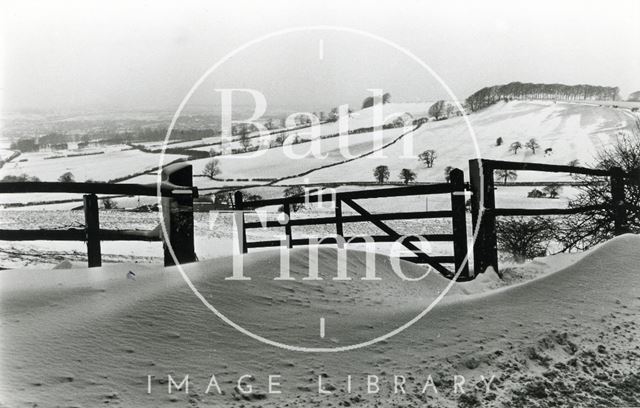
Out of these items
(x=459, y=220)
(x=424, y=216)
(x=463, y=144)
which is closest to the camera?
(x=459, y=220)

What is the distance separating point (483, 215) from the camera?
5.23 m

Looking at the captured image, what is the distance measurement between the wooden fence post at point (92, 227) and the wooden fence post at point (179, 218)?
61 centimetres

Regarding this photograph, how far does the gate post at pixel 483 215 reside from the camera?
5227mm

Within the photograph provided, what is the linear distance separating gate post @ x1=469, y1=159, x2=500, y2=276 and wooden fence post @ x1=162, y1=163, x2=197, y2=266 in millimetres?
2927

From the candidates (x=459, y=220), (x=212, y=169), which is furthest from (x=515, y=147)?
(x=459, y=220)

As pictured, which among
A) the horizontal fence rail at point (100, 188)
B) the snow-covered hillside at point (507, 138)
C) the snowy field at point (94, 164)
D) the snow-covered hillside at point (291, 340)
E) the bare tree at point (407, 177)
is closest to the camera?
the snow-covered hillside at point (291, 340)

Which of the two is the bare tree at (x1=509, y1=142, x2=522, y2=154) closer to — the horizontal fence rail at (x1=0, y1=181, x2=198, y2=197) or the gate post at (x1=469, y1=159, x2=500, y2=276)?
the gate post at (x1=469, y1=159, x2=500, y2=276)

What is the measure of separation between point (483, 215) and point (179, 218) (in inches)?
121

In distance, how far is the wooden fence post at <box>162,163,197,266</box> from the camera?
13.6 ft

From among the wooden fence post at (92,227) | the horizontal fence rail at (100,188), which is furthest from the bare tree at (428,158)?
the wooden fence post at (92,227)

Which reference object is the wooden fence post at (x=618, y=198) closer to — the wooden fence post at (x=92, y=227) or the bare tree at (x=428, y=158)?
the wooden fence post at (x=92, y=227)

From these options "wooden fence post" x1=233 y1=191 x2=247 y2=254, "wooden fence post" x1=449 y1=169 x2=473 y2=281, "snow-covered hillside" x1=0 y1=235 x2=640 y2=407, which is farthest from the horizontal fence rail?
"wooden fence post" x1=233 y1=191 x2=247 y2=254

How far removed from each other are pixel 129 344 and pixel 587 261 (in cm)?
387

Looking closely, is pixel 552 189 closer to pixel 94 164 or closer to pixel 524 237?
pixel 524 237
